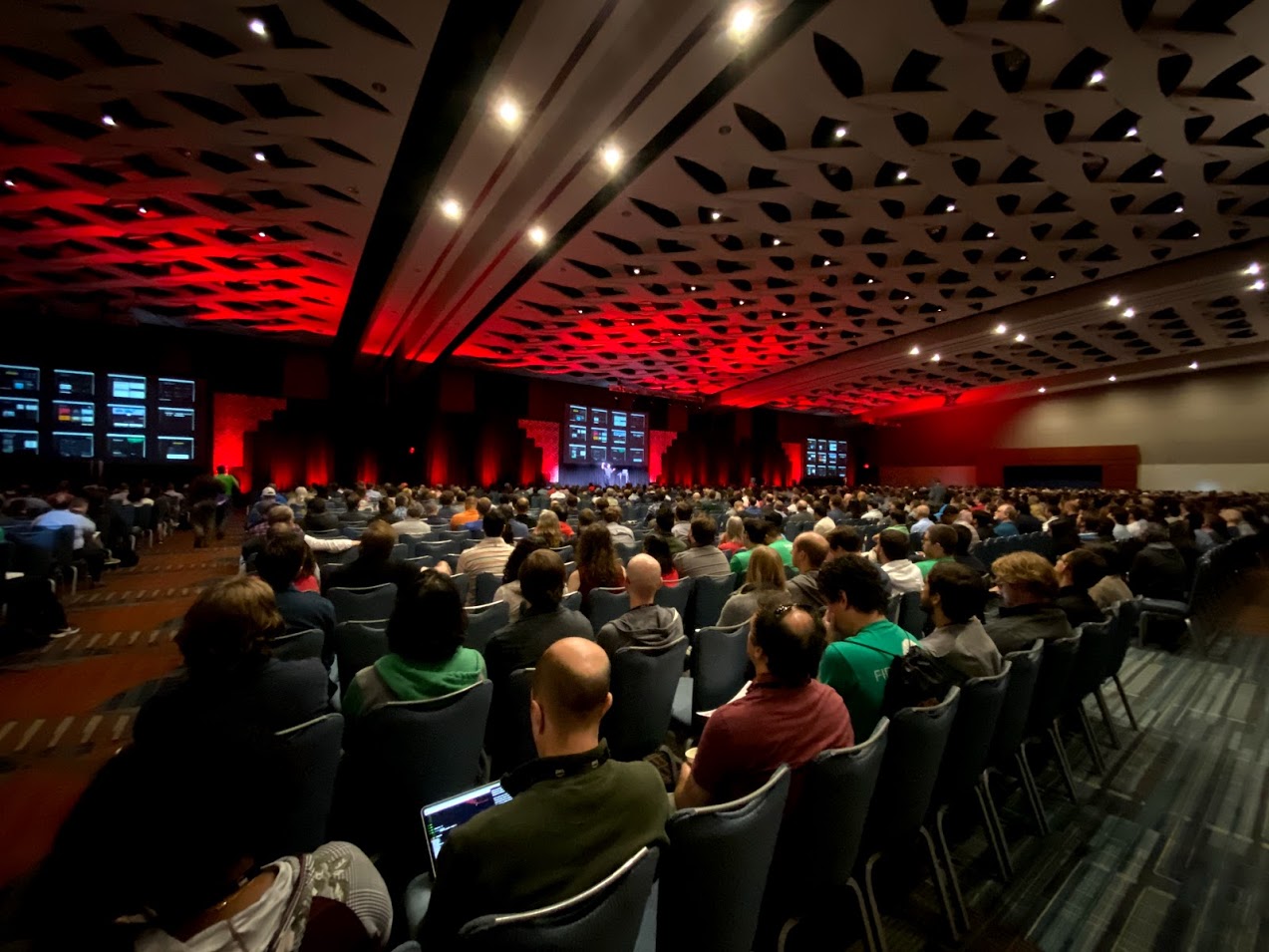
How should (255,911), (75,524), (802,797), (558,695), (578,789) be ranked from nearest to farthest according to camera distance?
(255,911), (578,789), (558,695), (802,797), (75,524)

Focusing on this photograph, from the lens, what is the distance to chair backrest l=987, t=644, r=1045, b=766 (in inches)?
93.7

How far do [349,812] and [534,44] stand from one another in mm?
6123

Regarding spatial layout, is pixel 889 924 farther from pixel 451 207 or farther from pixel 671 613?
pixel 451 207

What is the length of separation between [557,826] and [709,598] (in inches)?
129

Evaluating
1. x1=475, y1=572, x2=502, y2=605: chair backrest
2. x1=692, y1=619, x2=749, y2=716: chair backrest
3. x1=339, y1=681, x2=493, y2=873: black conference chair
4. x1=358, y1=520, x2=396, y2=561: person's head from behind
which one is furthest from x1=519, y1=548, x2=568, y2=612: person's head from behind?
x1=475, y1=572, x2=502, y2=605: chair backrest

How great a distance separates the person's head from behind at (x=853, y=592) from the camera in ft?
7.89

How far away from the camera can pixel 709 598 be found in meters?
4.26

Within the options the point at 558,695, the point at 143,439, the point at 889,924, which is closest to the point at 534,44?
the point at 558,695

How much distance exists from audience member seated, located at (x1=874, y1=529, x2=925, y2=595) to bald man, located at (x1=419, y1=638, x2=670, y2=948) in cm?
341

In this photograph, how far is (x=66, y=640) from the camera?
4.95 metres

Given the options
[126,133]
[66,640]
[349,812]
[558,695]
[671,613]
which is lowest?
[66,640]

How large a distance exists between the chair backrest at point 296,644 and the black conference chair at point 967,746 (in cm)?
265

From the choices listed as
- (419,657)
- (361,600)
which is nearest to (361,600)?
(361,600)

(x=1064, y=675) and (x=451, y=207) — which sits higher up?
(x=451, y=207)
